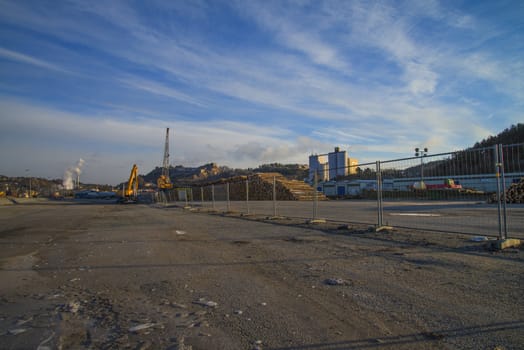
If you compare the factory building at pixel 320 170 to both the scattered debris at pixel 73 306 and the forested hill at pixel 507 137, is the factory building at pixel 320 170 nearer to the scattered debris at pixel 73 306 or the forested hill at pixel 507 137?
the scattered debris at pixel 73 306

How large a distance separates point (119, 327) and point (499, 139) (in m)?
66.7

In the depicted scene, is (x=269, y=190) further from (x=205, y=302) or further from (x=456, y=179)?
(x=205, y=302)

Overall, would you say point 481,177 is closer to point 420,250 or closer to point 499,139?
point 420,250

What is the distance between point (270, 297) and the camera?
455cm

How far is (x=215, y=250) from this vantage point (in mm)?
8227

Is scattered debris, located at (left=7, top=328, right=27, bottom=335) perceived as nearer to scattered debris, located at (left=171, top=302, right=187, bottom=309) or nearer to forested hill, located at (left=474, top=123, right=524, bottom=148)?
scattered debris, located at (left=171, top=302, right=187, bottom=309)

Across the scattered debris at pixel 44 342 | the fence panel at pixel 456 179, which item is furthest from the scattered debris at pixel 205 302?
the fence panel at pixel 456 179

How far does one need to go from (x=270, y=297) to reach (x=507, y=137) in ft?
213

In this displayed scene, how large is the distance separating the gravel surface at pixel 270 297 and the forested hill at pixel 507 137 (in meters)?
55.2

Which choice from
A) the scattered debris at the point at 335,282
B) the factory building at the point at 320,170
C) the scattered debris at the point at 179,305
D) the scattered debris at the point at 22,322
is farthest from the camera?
the factory building at the point at 320,170

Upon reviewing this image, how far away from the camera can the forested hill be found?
52688 mm

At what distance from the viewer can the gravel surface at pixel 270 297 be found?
10.9 ft

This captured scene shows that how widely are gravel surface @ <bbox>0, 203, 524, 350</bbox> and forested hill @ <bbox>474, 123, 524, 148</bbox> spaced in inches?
2175

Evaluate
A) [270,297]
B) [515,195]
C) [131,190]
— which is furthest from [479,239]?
[131,190]
